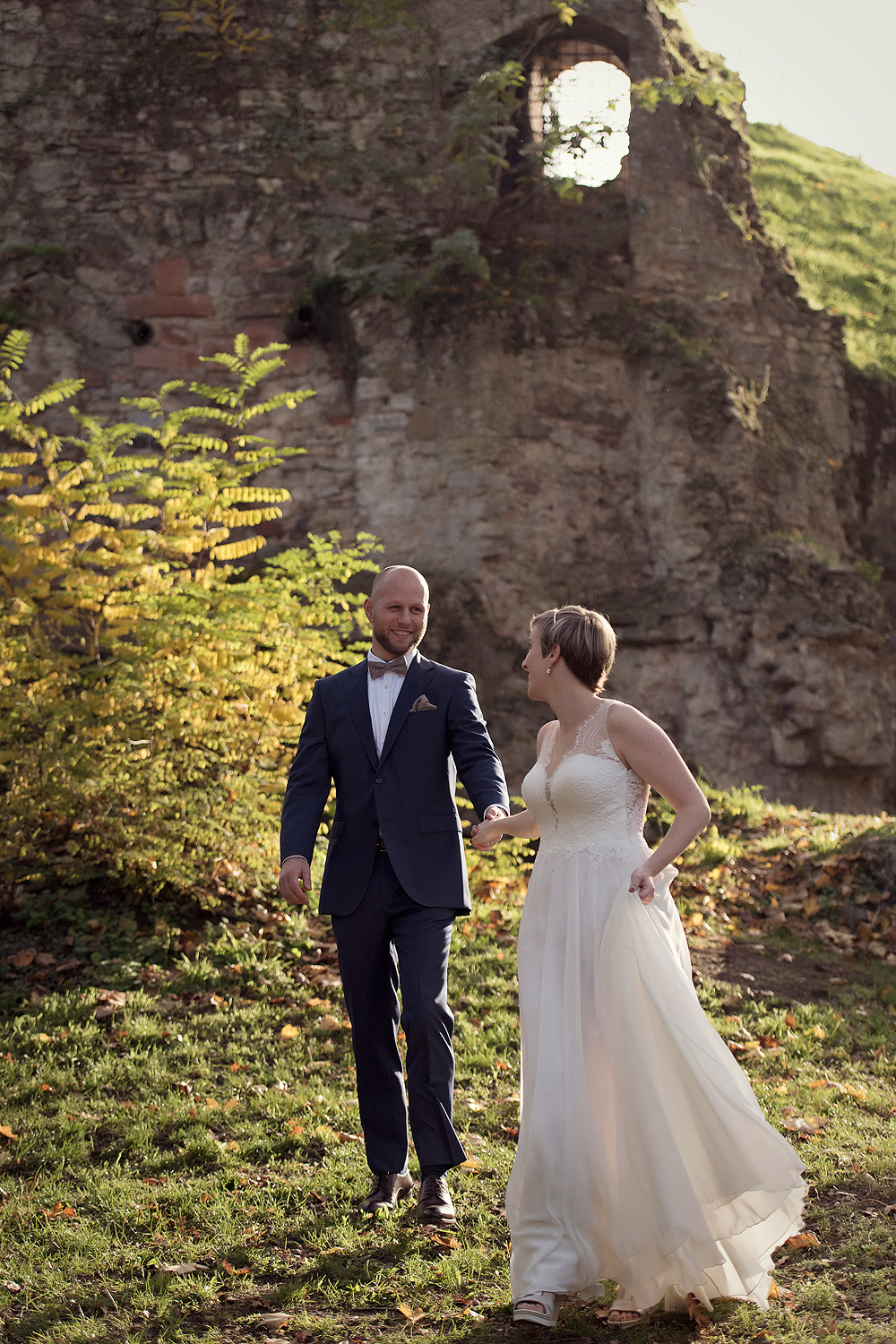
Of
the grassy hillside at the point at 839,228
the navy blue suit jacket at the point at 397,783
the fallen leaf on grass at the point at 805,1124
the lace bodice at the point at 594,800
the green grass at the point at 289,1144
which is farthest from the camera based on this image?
the grassy hillside at the point at 839,228

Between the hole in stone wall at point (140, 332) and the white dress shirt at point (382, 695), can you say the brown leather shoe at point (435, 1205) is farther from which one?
the hole in stone wall at point (140, 332)

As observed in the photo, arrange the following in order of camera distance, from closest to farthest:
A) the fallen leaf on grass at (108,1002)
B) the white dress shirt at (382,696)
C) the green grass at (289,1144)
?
the green grass at (289,1144) → the white dress shirt at (382,696) → the fallen leaf on grass at (108,1002)

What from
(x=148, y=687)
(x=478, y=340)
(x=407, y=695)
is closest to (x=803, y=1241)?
(x=407, y=695)

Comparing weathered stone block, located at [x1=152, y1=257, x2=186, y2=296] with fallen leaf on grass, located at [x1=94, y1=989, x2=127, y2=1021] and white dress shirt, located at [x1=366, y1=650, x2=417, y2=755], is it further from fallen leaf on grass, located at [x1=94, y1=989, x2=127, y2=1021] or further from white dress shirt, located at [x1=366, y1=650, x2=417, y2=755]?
white dress shirt, located at [x1=366, y1=650, x2=417, y2=755]

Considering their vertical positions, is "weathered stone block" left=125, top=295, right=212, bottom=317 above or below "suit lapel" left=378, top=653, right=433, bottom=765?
above

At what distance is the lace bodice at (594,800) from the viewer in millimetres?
3354

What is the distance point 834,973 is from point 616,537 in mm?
5443

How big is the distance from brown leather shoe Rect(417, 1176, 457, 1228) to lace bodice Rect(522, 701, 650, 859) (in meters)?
1.20

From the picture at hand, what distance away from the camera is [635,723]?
334 centimetres

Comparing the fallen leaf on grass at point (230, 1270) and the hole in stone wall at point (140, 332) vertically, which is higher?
the hole in stone wall at point (140, 332)

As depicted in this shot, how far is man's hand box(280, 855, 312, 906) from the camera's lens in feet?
12.1

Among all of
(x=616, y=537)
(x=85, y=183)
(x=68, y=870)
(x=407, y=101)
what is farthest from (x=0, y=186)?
(x=68, y=870)

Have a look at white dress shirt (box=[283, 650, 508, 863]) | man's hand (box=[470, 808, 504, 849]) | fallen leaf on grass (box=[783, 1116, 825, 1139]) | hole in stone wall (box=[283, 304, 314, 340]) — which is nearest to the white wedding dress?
man's hand (box=[470, 808, 504, 849])

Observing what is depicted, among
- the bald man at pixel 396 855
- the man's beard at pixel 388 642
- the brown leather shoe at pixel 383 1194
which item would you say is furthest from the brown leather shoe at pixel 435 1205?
the man's beard at pixel 388 642
